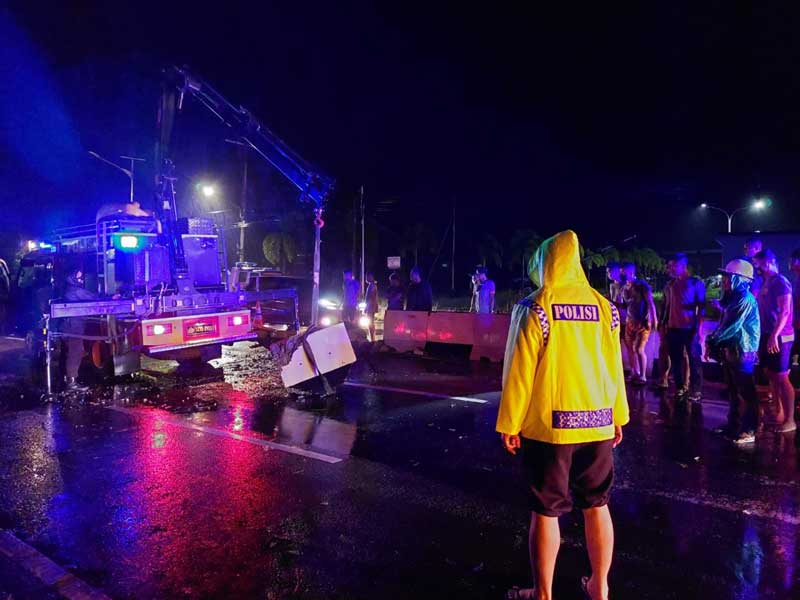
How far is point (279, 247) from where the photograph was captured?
32375 millimetres

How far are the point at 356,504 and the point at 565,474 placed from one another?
2216 millimetres

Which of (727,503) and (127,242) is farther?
(127,242)

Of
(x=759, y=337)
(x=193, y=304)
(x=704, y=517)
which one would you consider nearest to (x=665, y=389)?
(x=759, y=337)

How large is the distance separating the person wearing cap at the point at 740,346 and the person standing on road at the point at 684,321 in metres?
1.84

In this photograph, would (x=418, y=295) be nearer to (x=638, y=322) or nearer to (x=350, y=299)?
(x=350, y=299)

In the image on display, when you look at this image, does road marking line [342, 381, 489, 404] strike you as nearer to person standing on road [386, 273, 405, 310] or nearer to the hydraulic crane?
the hydraulic crane

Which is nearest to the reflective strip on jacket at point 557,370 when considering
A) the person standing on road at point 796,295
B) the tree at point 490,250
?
the person standing on road at point 796,295

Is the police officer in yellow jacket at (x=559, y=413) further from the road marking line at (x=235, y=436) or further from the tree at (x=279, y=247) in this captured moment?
the tree at (x=279, y=247)

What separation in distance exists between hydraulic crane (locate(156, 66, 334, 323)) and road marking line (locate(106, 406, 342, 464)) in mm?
3109

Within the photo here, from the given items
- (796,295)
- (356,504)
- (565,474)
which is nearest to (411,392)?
(356,504)

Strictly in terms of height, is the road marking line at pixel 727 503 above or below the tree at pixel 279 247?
below

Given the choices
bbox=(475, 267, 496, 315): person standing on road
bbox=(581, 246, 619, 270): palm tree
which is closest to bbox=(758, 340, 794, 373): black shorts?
bbox=(475, 267, 496, 315): person standing on road

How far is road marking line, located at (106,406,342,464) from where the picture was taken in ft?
19.6

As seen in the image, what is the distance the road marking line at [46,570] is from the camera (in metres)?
3.45
